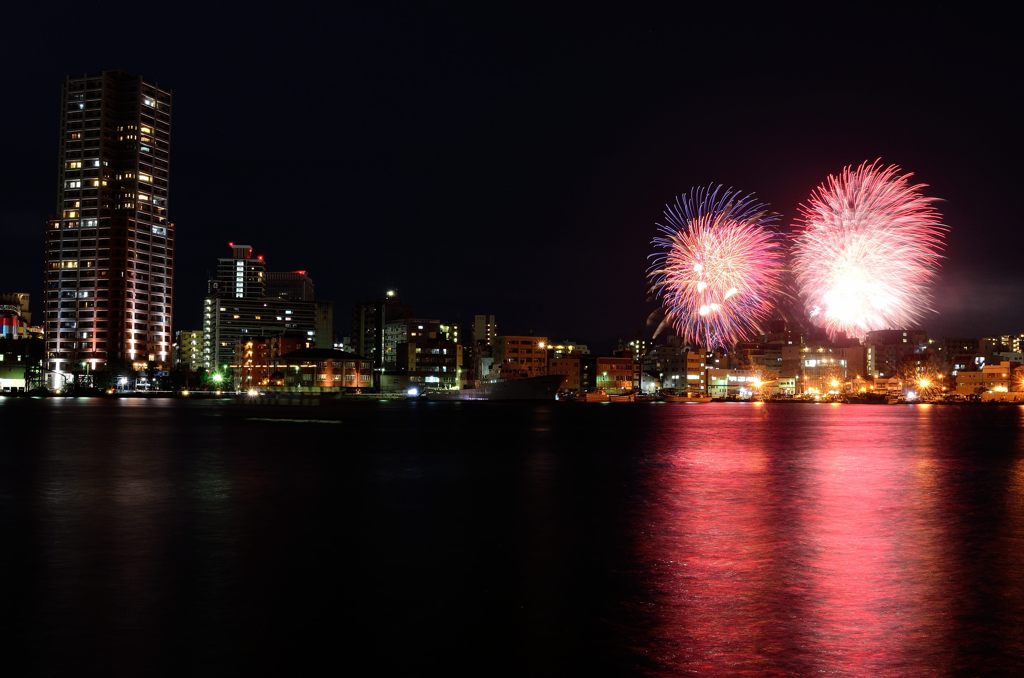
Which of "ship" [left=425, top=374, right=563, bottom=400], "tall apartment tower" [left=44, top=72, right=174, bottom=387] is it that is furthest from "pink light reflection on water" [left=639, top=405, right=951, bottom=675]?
"tall apartment tower" [left=44, top=72, right=174, bottom=387]

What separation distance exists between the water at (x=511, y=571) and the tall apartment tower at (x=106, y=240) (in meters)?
166

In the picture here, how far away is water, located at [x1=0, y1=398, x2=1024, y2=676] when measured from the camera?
34.1 feet

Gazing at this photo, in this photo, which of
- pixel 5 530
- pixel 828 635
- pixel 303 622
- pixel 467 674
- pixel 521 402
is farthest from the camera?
pixel 521 402

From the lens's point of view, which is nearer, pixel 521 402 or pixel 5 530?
pixel 5 530

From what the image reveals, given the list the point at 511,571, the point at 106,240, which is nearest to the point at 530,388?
the point at 106,240

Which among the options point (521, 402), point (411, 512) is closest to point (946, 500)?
point (411, 512)

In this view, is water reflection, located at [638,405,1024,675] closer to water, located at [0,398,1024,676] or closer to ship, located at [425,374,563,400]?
water, located at [0,398,1024,676]

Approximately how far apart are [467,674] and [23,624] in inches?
250

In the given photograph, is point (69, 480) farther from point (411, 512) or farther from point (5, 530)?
point (411, 512)

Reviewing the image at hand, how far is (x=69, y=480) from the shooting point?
3128cm

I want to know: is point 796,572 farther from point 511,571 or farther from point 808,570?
point 511,571

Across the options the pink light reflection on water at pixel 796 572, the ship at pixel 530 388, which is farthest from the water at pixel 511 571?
the ship at pixel 530 388

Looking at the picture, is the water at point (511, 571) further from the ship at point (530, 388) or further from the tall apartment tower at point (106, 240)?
Result: the tall apartment tower at point (106, 240)

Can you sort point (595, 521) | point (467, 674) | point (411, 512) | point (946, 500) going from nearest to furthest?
1. point (467, 674)
2. point (595, 521)
3. point (411, 512)
4. point (946, 500)
